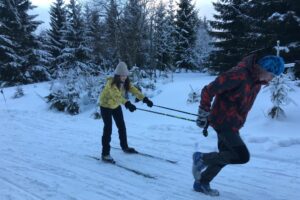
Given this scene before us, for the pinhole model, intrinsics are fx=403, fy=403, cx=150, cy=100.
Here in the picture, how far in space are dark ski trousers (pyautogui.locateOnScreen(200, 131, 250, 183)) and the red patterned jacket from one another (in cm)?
10

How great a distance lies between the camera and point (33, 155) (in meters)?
7.63

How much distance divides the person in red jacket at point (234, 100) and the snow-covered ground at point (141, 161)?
78 cm

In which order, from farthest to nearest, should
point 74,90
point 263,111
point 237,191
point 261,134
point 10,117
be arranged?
1. point 74,90
2. point 10,117
3. point 263,111
4. point 261,134
5. point 237,191

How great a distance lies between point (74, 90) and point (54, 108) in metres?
0.98

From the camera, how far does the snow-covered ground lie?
5395 millimetres

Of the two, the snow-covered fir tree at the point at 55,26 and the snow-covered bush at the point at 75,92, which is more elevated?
the snow-covered fir tree at the point at 55,26

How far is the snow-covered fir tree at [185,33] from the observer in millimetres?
36188

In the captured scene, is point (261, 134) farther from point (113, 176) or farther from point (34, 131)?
point (34, 131)

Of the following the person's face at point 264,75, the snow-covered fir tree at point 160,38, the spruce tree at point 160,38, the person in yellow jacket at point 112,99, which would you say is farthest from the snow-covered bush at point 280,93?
the spruce tree at point 160,38

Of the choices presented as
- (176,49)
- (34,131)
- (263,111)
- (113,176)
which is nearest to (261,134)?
(263,111)

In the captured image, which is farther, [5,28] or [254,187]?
[5,28]

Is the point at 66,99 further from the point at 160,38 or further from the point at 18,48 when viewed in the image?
the point at 160,38

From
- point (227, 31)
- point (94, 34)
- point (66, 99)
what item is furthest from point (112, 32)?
point (66, 99)

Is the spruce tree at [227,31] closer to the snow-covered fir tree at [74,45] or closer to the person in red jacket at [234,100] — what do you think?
the snow-covered fir tree at [74,45]
